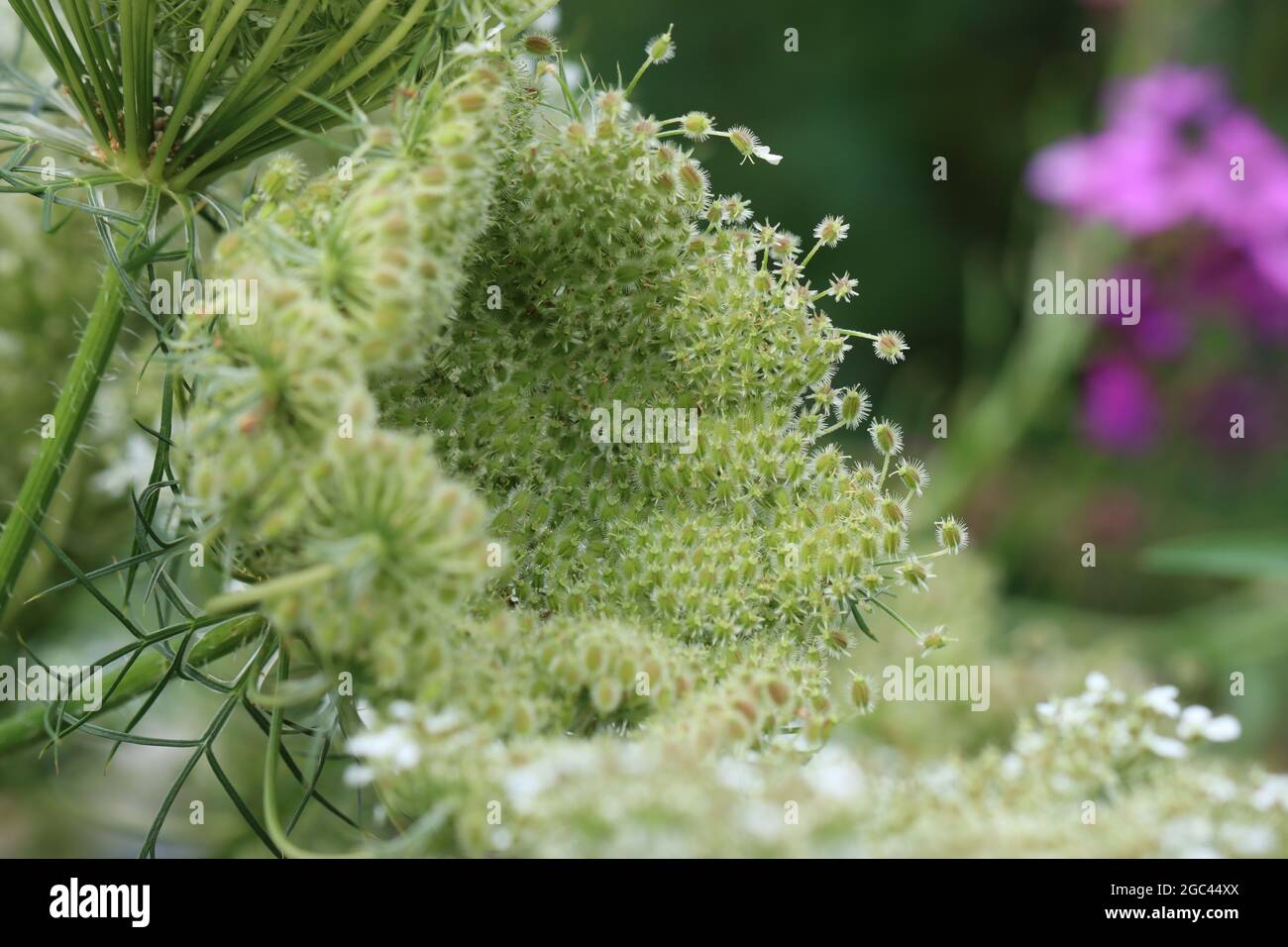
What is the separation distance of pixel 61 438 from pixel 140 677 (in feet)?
0.46

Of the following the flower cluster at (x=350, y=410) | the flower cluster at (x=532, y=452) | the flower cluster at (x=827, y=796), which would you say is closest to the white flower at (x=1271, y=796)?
the flower cluster at (x=827, y=796)

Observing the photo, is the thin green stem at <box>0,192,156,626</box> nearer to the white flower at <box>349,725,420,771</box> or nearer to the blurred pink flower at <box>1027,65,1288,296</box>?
the white flower at <box>349,725,420,771</box>

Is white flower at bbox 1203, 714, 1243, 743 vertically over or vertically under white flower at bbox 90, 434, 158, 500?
under

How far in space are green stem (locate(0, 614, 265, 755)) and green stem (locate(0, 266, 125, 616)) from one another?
7cm

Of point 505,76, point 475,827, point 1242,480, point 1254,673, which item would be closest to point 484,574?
point 475,827

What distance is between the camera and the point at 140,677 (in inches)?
26.2

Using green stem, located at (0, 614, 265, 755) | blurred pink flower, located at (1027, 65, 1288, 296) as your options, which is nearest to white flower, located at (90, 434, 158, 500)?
green stem, located at (0, 614, 265, 755)

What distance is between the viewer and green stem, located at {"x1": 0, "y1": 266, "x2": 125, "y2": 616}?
1.97 feet

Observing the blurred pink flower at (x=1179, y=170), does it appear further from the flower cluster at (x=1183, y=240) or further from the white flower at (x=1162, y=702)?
the white flower at (x=1162, y=702)

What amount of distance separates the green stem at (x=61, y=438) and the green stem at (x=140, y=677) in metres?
0.07

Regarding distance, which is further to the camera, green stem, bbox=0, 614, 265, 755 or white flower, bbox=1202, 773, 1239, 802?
green stem, bbox=0, 614, 265, 755

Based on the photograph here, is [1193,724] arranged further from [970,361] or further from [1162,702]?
[970,361]

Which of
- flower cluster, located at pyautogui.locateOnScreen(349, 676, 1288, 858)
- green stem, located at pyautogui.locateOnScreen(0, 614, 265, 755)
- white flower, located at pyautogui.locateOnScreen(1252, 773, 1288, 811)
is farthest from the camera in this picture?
green stem, located at pyautogui.locateOnScreen(0, 614, 265, 755)

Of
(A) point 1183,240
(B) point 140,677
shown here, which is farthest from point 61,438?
(A) point 1183,240
